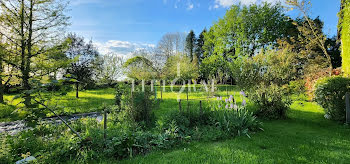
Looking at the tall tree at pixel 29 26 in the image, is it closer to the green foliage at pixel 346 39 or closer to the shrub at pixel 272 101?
the shrub at pixel 272 101

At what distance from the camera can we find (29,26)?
916 cm

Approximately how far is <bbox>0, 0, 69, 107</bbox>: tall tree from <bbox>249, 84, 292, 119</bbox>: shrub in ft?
36.2

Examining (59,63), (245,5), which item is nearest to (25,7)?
(59,63)

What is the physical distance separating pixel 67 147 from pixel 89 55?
1501 cm

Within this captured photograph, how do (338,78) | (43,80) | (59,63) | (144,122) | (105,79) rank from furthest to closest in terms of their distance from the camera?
(105,79) < (59,63) < (338,78) < (144,122) < (43,80)

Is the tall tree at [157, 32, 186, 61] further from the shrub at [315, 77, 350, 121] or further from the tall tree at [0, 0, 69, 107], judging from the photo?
the shrub at [315, 77, 350, 121]

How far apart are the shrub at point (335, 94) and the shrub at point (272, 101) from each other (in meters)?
1.07

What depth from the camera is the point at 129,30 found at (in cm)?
866

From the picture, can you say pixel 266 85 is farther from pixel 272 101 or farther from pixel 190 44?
pixel 190 44

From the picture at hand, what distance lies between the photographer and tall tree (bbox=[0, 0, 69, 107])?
28.6 feet

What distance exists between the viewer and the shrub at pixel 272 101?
20.1 feet

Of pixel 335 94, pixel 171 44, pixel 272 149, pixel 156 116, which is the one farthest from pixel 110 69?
pixel 335 94

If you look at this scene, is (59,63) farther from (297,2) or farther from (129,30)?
(297,2)

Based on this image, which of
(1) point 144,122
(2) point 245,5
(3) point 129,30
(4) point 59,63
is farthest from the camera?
(2) point 245,5
